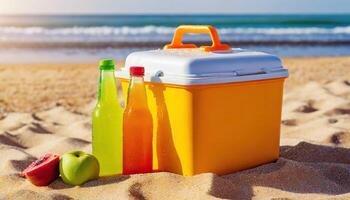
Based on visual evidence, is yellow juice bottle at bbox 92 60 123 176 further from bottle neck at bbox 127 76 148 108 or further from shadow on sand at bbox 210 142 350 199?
shadow on sand at bbox 210 142 350 199

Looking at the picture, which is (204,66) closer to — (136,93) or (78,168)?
(136,93)

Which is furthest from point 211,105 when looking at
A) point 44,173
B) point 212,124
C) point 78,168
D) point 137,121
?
point 44,173

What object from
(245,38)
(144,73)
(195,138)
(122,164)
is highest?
(144,73)

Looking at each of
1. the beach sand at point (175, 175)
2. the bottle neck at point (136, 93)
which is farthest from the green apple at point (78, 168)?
the bottle neck at point (136, 93)

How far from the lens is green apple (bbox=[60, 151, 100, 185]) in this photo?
2078 millimetres

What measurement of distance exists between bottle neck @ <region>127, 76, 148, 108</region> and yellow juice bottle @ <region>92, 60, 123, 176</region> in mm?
66

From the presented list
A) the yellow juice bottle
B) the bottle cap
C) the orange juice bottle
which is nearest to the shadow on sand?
the orange juice bottle

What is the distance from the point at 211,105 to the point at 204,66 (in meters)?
0.15

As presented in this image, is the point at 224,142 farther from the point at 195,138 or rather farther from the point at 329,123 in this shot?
the point at 329,123

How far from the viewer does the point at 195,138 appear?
6.81ft

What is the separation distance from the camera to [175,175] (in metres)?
2.11

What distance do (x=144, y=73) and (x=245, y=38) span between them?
10038mm

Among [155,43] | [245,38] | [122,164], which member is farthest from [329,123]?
[245,38]

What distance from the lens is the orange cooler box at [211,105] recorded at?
2057 millimetres
